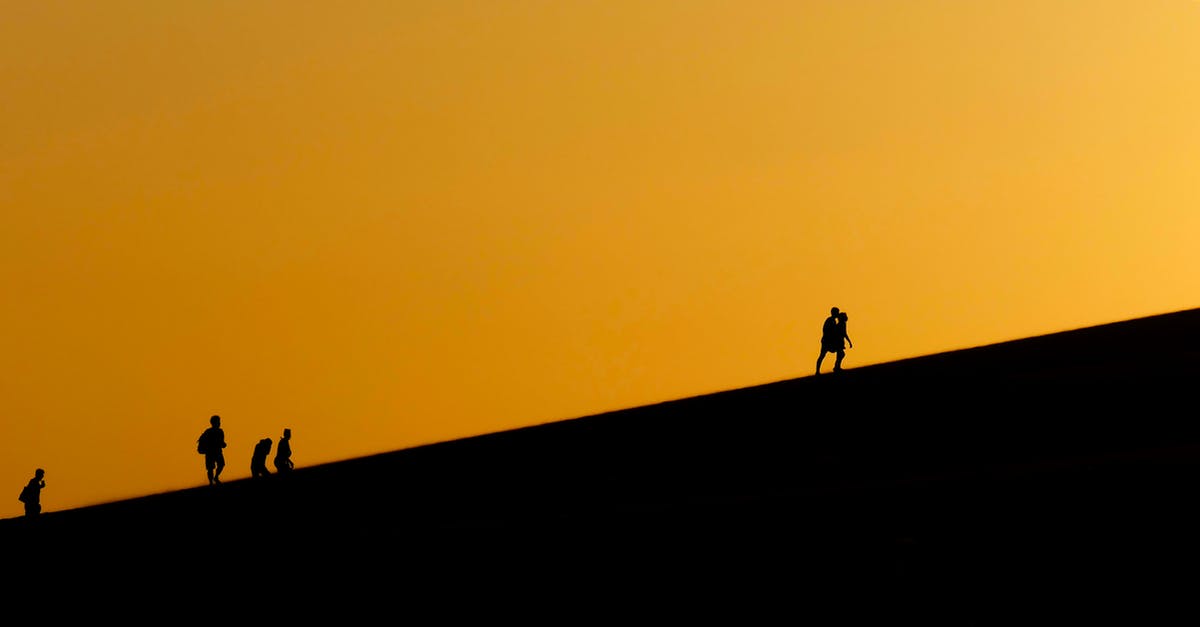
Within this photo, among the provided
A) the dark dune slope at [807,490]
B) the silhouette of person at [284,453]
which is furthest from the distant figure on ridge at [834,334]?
the silhouette of person at [284,453]

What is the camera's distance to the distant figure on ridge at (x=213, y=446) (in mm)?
21797

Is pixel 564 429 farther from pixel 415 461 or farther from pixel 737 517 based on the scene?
pixel 737 517

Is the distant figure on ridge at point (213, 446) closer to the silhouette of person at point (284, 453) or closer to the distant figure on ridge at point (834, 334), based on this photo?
the silhouette of person at point (284, 453)

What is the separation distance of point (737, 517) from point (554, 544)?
64.8 inches

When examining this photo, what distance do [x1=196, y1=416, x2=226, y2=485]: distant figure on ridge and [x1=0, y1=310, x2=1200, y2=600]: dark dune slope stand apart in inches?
27.2

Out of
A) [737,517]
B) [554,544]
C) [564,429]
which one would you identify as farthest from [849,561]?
[564,429]

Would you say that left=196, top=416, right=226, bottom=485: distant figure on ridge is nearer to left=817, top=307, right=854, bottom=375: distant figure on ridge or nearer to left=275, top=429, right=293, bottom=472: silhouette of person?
left=275, top=429, right=293, bottom=472: silhouette of person

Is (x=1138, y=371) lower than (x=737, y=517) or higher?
higher

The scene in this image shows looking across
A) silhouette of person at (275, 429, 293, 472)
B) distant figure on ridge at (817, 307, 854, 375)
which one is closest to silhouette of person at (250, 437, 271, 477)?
silhouette of person at (275, 429, 293, 472)

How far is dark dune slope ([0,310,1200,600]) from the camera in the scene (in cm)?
963

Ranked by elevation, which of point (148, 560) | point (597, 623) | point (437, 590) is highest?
point (148, 560)

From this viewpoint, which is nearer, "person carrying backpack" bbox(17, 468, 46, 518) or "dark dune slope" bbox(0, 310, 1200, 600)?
"dark dune slope" bbox(0, 310, 1200, 600)

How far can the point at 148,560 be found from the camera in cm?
1529

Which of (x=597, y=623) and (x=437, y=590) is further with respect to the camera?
(x=437, y=590)
